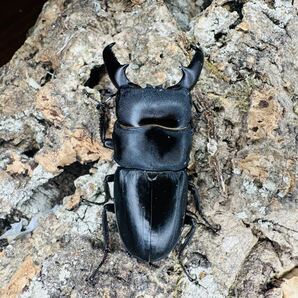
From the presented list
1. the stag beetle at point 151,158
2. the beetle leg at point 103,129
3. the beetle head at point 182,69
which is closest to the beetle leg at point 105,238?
the stag beetle at point 151,158

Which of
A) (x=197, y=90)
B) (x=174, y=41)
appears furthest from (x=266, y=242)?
(x=174, y=41)

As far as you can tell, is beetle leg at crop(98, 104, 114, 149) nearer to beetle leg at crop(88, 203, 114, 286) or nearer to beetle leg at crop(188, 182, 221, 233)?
beetle leg at crop(88, 203, 114, 286)

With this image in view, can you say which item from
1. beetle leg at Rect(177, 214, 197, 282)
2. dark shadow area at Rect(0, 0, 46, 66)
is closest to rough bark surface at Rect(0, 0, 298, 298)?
beetle leg at Rect(177, 214, 197, 282)

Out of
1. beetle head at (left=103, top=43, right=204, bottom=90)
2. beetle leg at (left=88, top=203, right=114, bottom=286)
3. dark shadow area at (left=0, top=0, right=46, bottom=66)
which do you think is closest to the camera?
beetle leg at (left=88, top=203, right=114, bottom=286)

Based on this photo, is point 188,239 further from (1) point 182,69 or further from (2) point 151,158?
(1) point 182,69

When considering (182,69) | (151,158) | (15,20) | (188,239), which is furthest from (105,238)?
(15,20)

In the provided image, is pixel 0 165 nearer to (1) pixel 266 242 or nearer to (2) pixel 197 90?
(2) pixel 197 90

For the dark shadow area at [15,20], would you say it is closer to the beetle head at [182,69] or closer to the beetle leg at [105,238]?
the beetle head at [182,69]
